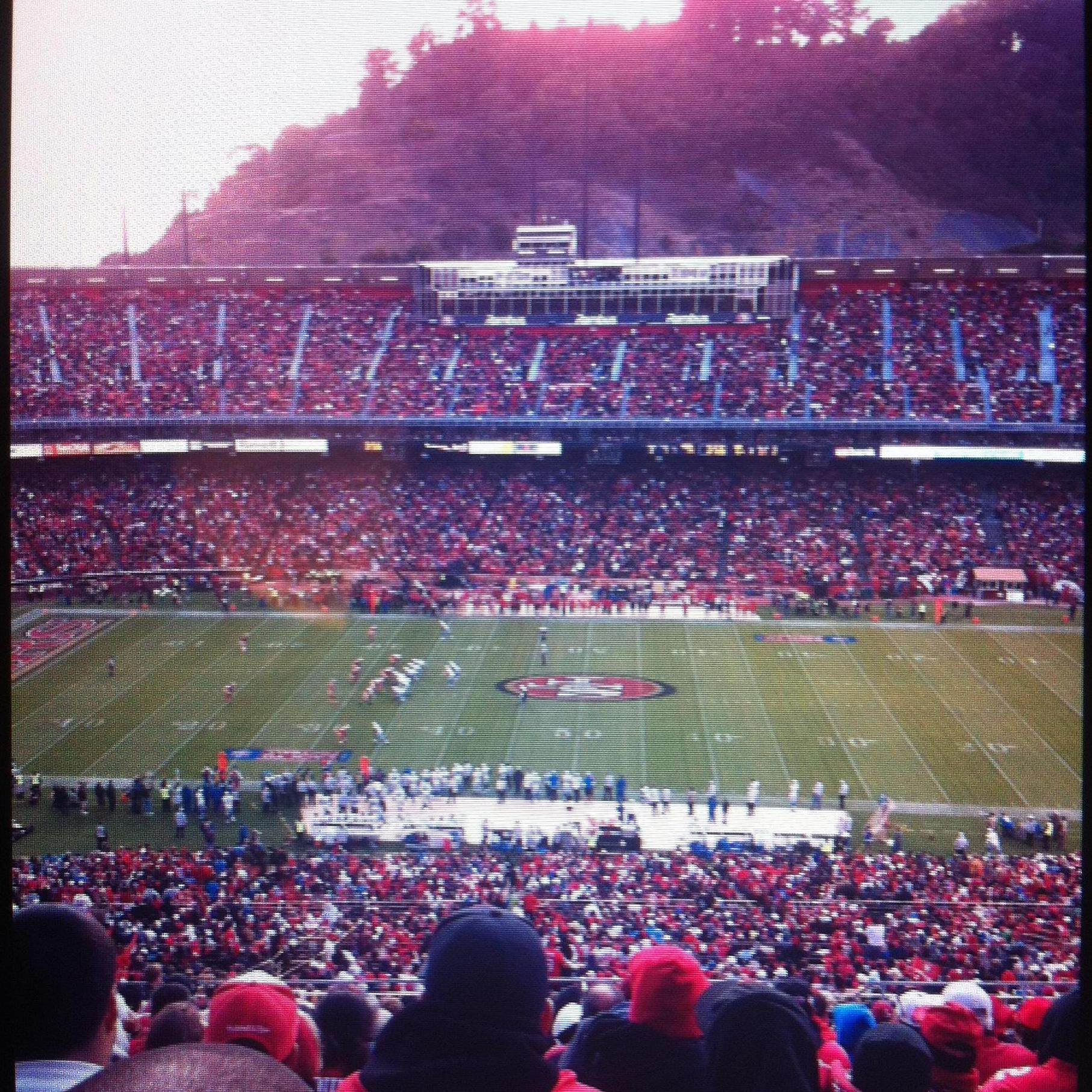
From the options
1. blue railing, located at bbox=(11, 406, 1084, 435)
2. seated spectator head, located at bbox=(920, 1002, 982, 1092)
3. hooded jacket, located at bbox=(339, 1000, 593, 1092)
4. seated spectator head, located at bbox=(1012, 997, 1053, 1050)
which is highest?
blue railing, located at bbox=(11, 406, 1084, 435)

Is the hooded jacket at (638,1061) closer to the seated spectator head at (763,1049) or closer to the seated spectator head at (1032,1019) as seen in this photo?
the seated spectator head at (763,1049)

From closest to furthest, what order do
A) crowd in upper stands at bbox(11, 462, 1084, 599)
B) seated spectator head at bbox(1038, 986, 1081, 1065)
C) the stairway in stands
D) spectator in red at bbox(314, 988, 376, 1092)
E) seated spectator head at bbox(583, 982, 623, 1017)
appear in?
seated spectator head at bbox(1038, 986, 1081, 1065)
spectator in red at bbox(314, 988, 376, 1092)
seated spectator head at bbox(583, 982, 623, 1017)
crowd in upper stands at bbox(11, 462, 1084, 599)
the stairway in stands

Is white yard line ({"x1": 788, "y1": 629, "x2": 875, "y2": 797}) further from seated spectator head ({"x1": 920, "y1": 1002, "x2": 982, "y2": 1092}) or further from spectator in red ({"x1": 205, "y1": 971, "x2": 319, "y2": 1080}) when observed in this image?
spectator in red ({"x1": 205, "y1": 971, "x2": 319, "y2": 1080})

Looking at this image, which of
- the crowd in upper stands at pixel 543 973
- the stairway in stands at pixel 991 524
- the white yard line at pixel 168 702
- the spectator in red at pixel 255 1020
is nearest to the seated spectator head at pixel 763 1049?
the crowd in upper stands at pixel 543 973

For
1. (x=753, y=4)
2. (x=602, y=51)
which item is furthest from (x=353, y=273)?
(x=753, y=4)

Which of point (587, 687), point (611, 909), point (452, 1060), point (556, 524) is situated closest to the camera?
point (452, 1060)

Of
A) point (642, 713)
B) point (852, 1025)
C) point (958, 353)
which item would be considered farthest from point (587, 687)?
point (958, 353)

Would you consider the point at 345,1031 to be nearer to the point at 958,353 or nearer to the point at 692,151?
the point at 958,353

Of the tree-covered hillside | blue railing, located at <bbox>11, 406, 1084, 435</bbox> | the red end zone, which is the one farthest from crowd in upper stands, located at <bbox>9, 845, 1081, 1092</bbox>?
blue railing, located at <bbox>11, 406, 1084, 435</bbox>

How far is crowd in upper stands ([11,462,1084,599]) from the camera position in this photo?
645 inches

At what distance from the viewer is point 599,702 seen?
12188 millimetres

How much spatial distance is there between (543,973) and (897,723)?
1090 centimetres

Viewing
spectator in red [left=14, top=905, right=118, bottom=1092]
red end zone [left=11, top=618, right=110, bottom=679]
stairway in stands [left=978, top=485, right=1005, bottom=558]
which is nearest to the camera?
spectator in red [left=14, top=905, right=118, bottom=1092]

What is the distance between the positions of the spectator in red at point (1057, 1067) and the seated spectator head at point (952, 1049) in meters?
0.31
